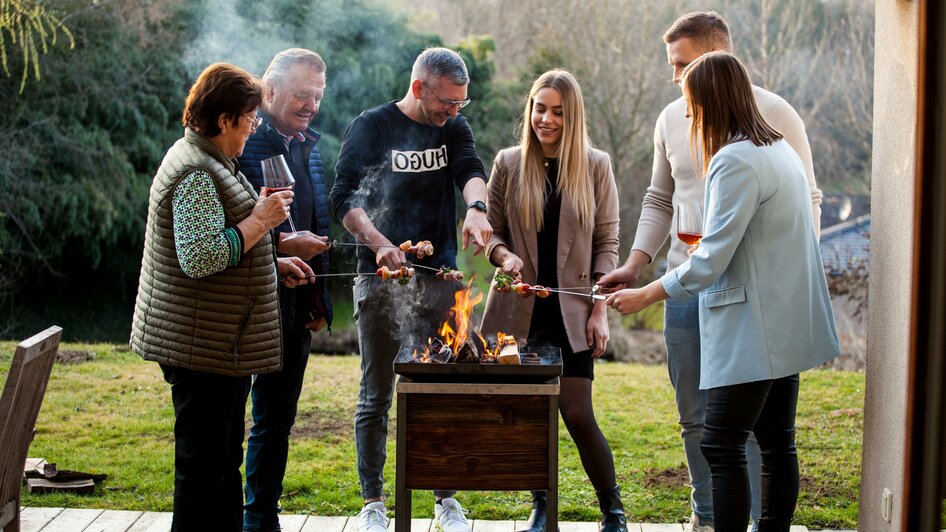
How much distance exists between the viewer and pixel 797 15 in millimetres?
9711

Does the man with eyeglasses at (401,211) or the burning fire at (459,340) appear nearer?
the burning fire at (459,340)

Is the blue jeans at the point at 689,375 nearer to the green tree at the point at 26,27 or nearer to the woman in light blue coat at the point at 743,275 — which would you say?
the woman in light blue coat at the point at 743,275

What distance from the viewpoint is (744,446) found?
3.18 m

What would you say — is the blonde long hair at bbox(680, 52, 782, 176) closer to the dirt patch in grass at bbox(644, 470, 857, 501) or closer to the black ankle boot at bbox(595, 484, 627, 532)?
the black ankle boot at bbox(595, 484, 627, 532)

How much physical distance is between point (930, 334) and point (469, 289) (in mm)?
1701

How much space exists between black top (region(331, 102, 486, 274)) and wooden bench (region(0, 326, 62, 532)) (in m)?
1.40

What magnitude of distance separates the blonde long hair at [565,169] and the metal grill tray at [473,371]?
0.77 metres

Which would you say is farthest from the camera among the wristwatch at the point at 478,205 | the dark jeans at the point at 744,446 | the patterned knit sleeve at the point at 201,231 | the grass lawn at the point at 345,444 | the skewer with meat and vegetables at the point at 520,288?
the grass lawn at the point at 345,444

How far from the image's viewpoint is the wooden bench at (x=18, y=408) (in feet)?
9.17

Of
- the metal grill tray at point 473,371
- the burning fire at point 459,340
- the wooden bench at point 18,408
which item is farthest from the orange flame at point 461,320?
the wooden bench at point 18,408

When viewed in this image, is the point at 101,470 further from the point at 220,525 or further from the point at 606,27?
the point at 606,27

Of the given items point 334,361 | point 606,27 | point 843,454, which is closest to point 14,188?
point 334,361

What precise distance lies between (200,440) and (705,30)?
2.51m

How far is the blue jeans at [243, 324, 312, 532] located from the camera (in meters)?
3.86
